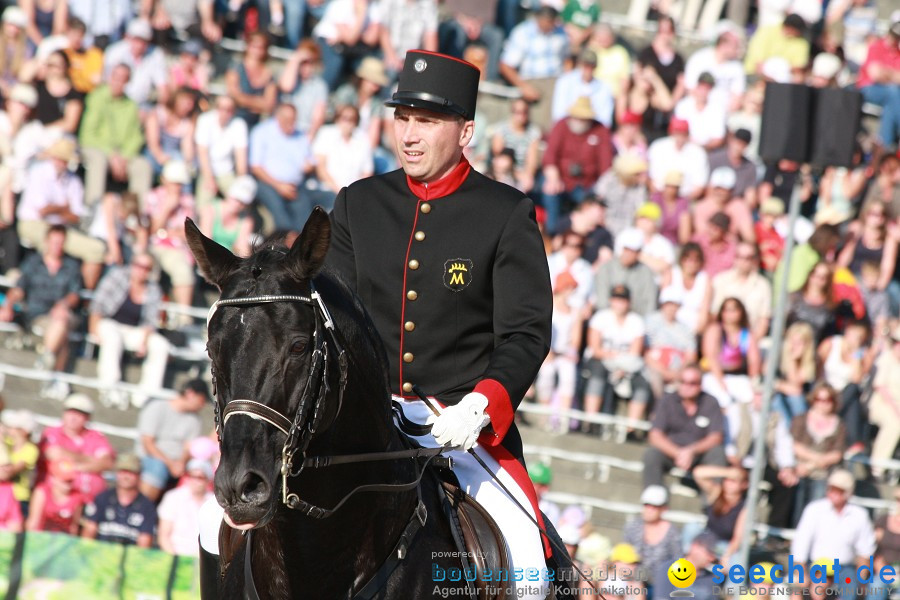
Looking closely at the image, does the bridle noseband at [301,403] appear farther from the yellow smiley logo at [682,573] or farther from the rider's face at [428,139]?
the yellow smiley logo at [682,573]

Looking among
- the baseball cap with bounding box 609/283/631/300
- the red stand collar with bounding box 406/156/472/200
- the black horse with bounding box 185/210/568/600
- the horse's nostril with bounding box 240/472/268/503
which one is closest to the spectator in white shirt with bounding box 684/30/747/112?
the baseball cap with bounding box 609/283/631/300

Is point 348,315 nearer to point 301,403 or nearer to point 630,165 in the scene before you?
point 301,403

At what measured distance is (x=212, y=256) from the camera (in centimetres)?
397

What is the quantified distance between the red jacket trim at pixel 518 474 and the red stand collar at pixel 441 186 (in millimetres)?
908

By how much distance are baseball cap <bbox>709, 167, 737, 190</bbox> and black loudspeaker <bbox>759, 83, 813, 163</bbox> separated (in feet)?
10.5

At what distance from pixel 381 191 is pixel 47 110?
9427mm

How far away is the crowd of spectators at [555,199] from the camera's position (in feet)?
37.9

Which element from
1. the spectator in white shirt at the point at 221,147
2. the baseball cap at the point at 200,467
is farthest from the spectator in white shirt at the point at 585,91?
the baseball cap at the point at 200,467

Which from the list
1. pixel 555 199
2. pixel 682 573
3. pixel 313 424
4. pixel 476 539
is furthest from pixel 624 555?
pixel 313 424

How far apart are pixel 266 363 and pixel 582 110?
1080 cm

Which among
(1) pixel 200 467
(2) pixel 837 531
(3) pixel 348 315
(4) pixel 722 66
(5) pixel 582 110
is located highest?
(4) pixel 722 66

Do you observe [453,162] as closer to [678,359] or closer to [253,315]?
[253,315]

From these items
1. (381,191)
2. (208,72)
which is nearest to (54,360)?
(208,72)

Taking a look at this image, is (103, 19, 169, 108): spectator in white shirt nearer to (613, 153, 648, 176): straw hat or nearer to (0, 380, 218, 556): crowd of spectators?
(0, 380, 218, 556): crowd of spectators
